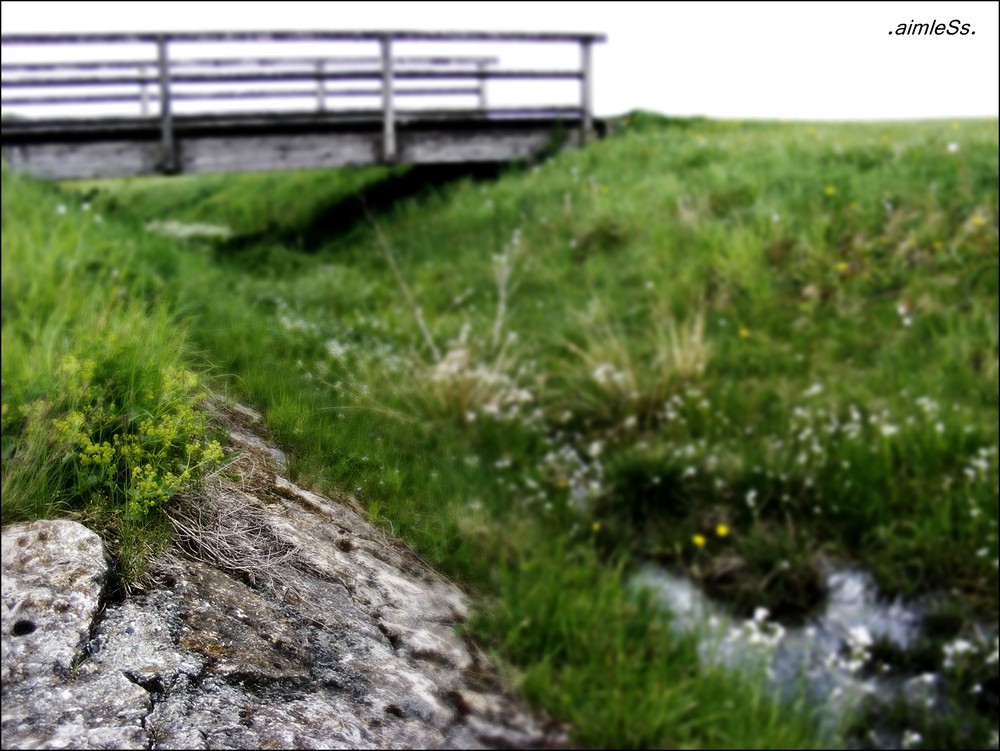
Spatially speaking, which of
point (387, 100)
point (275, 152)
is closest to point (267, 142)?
point (275, 152)

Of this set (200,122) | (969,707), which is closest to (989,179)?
(969,707)

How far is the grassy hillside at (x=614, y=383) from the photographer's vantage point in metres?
0.73

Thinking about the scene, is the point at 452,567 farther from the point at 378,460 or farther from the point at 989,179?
the point at 989,179

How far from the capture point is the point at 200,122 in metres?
10.8

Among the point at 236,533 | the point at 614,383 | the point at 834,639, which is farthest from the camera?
the point at 614,383

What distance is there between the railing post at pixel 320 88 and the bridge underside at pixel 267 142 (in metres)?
0.19

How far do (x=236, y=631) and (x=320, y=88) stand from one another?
11.5 m

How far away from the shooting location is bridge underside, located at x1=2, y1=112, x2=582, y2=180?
10.3 metres

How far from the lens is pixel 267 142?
1116 cm

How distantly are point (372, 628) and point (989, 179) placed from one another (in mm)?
8198

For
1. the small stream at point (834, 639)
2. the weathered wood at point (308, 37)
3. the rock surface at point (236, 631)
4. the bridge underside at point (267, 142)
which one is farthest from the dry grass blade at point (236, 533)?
the bridge underside at point (267, 142)

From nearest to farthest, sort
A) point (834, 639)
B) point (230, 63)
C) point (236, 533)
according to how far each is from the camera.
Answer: point (236, 533), point (834, 639), point (230, 63)

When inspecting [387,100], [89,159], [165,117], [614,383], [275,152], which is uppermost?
[387,100]

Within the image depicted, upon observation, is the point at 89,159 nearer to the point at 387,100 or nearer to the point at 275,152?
the point at 275,152
